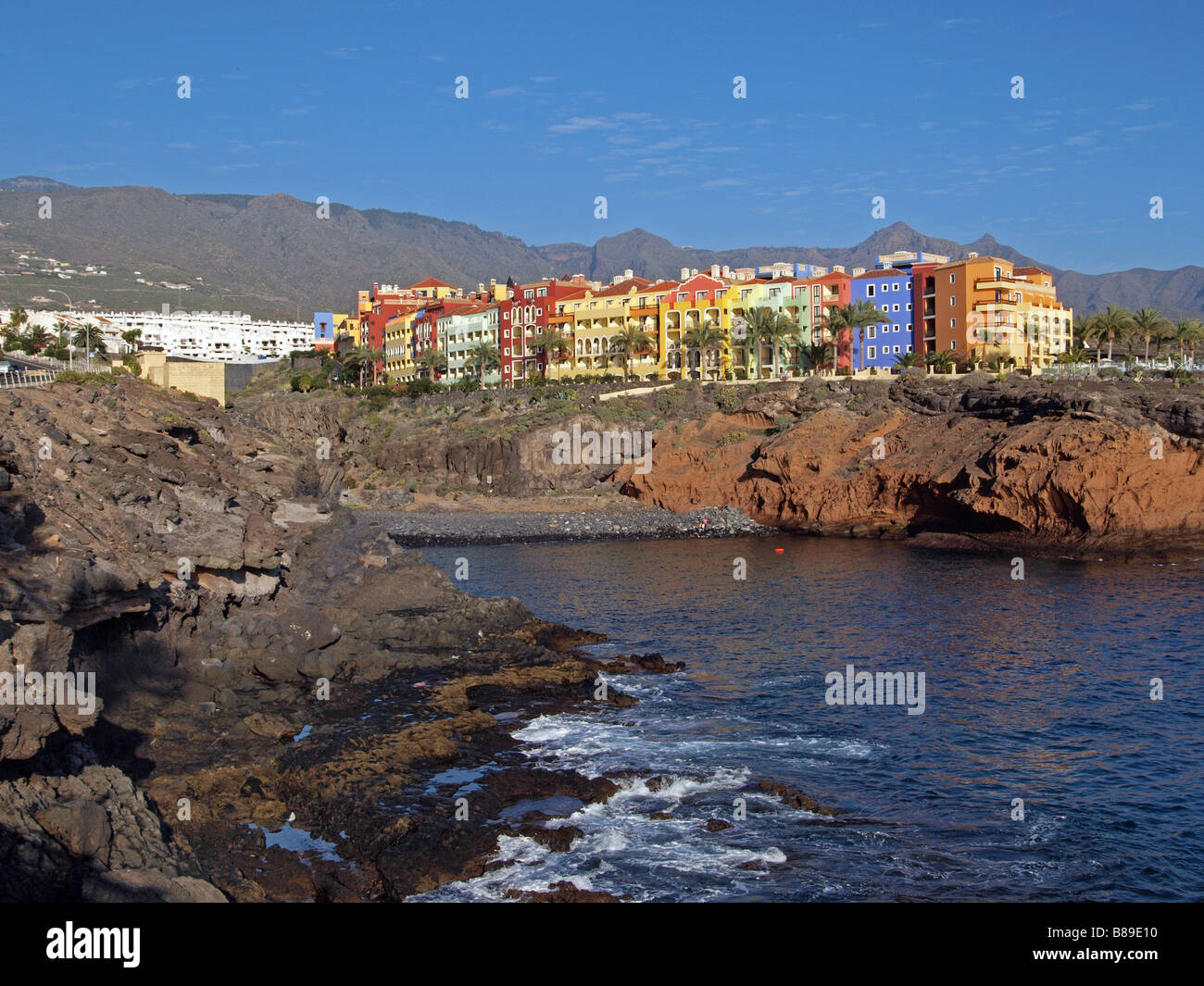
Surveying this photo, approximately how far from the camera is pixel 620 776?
711 inches

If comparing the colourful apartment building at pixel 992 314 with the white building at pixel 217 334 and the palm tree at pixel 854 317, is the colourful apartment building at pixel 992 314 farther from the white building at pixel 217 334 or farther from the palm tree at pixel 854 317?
the white building at pixel 217 334

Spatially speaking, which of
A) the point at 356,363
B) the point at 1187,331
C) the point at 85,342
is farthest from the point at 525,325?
the point at 1187,331

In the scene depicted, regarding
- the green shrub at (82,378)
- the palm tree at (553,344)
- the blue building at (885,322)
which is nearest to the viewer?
the green shrub at (82,378)

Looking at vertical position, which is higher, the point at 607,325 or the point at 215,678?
the point at 607,325

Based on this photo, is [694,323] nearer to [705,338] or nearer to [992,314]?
[705,338]

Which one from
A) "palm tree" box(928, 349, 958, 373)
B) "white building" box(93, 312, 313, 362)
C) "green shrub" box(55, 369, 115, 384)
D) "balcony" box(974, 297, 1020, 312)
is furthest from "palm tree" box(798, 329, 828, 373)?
"white building" box(93, 312, 313, 362)

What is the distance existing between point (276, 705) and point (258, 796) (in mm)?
5138

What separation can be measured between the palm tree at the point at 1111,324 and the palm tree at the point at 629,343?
37996 millimetres

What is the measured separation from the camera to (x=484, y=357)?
339ft

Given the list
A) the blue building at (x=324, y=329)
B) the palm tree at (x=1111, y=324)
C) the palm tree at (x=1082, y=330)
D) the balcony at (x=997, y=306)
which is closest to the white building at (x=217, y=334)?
the blue building at (x=324, y=329)

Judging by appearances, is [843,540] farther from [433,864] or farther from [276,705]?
[433,864]

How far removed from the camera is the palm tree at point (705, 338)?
87.5m

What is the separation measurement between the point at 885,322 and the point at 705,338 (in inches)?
612

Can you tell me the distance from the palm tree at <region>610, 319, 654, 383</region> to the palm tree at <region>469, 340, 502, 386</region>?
14435 mm
